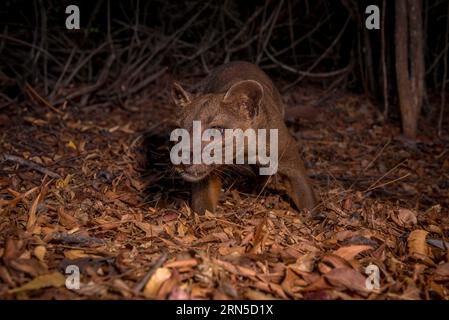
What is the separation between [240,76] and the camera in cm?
511

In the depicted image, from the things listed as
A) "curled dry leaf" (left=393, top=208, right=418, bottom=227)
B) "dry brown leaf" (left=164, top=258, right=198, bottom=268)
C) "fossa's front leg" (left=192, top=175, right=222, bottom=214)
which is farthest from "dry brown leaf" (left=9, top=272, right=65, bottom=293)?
"curled dry leaf" (left=393, top=208, right=418, bottom=227)

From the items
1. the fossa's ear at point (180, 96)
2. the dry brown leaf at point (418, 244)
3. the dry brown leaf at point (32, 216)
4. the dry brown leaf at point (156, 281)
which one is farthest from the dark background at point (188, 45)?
the dry brown leaf at point (156, 281)

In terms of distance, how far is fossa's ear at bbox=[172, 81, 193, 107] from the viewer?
423 centimetres

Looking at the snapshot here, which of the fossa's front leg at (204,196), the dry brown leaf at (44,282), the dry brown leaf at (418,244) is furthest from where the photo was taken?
the fossa's front leg at (204,196)

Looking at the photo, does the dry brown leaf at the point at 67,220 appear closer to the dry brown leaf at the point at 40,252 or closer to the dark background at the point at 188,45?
the dry brown leaf at the point at 40,252

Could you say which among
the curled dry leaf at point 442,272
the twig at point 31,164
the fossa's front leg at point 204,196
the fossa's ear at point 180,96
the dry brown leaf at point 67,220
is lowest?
the curled dry leaf at point 442,272

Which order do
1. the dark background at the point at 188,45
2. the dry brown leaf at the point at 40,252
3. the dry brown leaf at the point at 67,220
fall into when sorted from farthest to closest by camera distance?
the dark background at the point at 188,45, the dry brown leaf at the point at 67,220, the dry brown leaf at the point at 40,252

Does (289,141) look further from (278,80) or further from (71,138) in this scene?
(278,80)

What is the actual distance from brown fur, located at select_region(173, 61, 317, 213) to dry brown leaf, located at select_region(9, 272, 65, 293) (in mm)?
1292

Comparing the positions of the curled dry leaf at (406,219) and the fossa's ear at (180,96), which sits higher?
the fossa's ear at (180,96)

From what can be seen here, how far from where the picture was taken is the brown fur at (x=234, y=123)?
3865 millimetres

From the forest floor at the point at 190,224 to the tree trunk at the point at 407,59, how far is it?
351 mm

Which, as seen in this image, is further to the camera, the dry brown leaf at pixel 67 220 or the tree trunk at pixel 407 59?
the tree trunk at pixel 407 59
